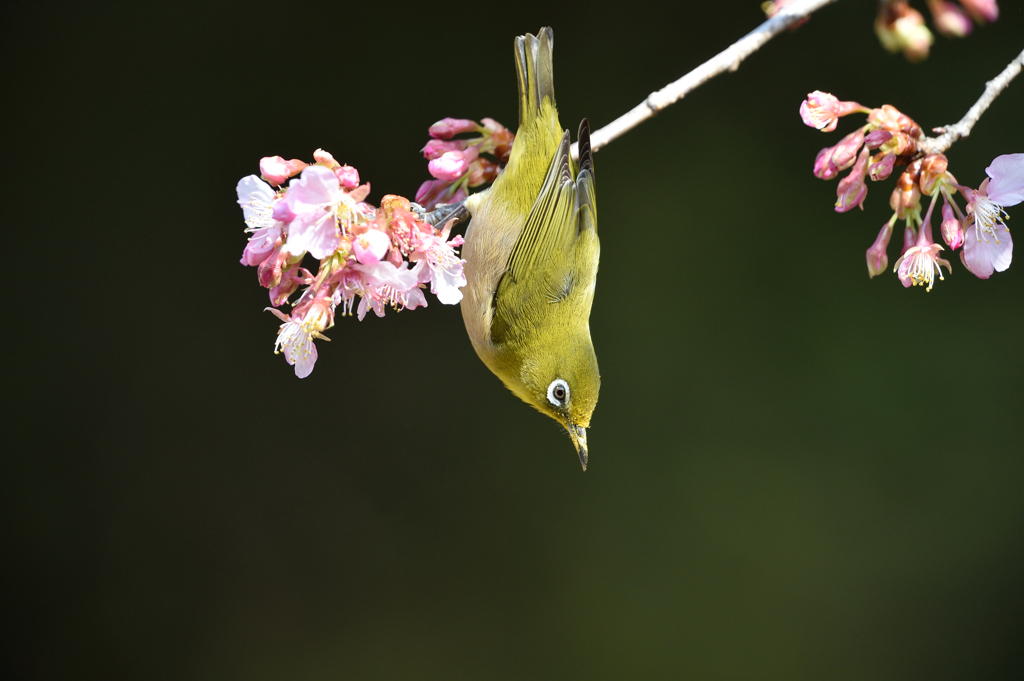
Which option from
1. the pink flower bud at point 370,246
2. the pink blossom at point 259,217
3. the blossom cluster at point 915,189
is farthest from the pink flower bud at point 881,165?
the pink blossom at point 259,217

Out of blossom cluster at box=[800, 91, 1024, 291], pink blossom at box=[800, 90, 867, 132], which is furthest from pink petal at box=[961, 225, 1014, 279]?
pink blossom at box=[800, 90, 867, 132]

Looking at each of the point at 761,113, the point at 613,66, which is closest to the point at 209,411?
the point at 613,66

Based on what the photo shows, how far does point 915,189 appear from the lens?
102 cm

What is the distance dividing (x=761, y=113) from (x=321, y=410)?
1888mm

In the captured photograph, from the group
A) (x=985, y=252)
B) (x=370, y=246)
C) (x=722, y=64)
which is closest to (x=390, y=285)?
(x=370, y=246)

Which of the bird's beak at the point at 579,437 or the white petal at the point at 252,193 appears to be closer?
the white petal at the point at 252,193

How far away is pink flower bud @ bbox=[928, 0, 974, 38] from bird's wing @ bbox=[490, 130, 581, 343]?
0.56m

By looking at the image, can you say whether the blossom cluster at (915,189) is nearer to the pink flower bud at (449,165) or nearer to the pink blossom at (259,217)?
the pink flower bud at (449,165)

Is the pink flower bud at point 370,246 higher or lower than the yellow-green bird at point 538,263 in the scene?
lower

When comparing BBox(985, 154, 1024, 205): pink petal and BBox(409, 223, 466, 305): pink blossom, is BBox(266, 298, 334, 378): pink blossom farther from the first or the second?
BBox(985, 154, 1024, 205): pink petal

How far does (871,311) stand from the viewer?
264cm

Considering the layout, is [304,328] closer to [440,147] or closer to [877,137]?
[440,147]

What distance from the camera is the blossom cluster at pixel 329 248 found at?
83 cm

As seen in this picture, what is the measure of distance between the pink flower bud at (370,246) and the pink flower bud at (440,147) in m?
0.34
